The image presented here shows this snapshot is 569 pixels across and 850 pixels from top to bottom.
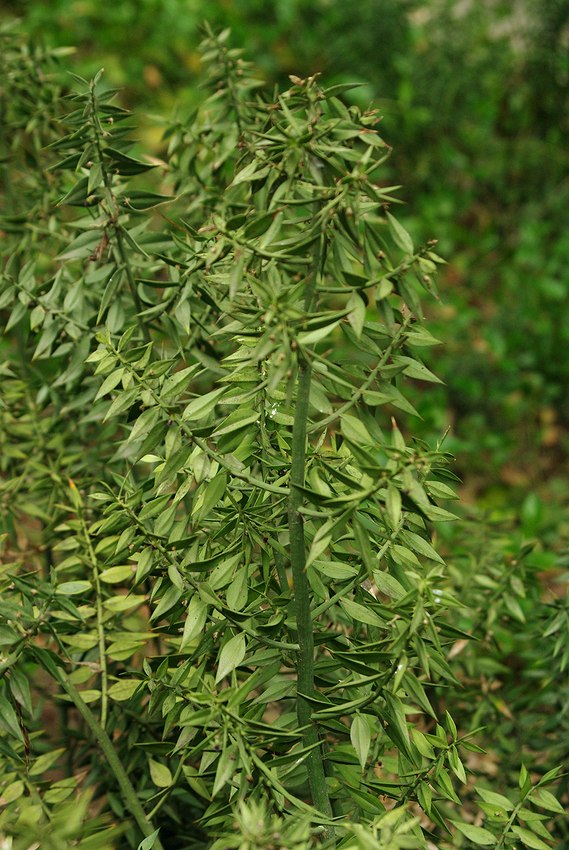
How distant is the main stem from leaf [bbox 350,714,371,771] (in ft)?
0.13

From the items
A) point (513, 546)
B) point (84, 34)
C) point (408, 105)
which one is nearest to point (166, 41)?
point (84, 34)

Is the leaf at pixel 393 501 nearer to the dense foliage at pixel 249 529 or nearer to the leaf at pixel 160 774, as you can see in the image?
the dense foliage at pixel 249 529

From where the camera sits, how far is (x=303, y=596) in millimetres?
1010

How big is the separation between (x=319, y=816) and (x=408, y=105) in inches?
116

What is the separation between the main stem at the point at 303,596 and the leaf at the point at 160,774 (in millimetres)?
231

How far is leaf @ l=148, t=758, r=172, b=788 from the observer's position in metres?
1.20

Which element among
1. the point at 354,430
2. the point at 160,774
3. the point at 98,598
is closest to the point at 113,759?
the point at 160,774

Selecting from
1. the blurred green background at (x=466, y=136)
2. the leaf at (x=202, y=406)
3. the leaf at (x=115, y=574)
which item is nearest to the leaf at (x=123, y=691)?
the leaf at (x=115, y=574)

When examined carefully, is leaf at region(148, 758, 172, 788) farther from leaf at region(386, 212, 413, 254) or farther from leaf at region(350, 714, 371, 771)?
leaf at region(386, 212, 413, 254)

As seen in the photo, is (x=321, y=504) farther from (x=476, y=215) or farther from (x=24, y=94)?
(x=476, y=215)

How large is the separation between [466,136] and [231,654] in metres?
2.97

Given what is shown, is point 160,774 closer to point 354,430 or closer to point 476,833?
point 476,833

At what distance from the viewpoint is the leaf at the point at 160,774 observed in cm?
120

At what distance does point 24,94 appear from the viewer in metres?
1.75
